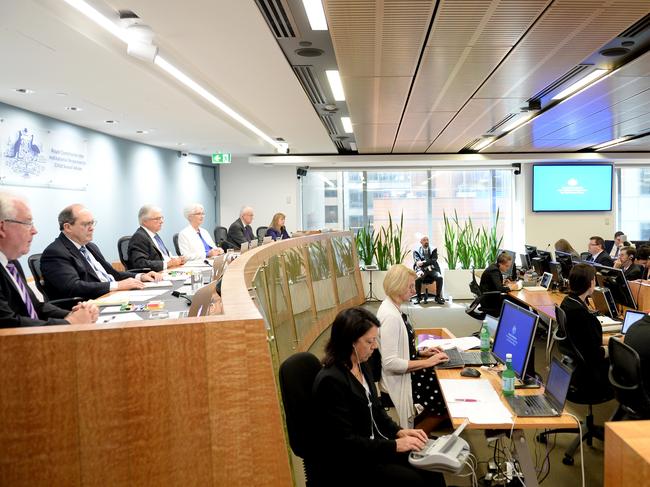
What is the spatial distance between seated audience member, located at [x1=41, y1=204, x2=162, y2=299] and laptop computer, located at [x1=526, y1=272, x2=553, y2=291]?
5243 mm

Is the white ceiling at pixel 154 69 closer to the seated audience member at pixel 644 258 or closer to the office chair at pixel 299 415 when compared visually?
the office chair at pixel 299 415

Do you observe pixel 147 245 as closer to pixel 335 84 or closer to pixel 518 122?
pixel 335 84

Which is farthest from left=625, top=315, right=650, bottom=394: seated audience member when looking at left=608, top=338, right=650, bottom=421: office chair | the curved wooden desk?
the curved wooden desk

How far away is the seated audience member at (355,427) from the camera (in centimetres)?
238

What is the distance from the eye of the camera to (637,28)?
13.9 feet

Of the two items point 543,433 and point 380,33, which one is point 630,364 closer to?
point 543,433

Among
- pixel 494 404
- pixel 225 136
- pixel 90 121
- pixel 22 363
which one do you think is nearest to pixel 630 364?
pixel 494 404

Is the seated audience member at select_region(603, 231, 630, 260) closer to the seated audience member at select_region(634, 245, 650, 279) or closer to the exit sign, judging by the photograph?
the seated audience member at select_region(634, 245, 650, 279)

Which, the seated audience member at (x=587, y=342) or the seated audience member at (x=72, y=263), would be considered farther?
the seated audience member at (x=72, y=263)

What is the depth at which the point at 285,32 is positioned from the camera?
4172mm

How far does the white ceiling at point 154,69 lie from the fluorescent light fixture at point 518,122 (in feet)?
9.60

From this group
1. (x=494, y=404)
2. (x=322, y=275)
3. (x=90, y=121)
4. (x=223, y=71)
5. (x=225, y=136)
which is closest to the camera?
(x=494, y=404)

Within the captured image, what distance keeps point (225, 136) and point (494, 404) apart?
7.38 metres

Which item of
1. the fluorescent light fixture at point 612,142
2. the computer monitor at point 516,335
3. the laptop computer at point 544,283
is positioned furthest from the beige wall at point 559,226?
the computer monitor at point 516,335
